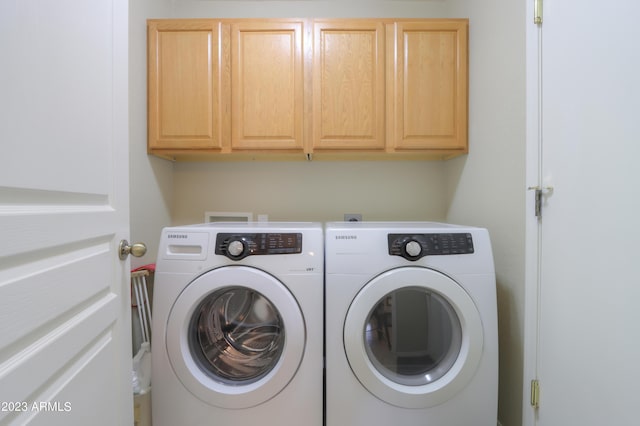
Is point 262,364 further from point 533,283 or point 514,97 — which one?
point 514,97

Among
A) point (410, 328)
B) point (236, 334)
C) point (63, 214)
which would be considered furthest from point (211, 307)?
point (410, 328)

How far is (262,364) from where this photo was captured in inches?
40.6

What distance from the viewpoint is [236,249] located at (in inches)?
38.8

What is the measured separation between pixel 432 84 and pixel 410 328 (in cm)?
126

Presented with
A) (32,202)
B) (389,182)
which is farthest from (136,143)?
(389,182)

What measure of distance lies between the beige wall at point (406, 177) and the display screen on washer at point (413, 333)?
321 mm

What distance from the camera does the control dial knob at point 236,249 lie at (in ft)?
3.23

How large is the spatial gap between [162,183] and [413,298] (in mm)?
1573

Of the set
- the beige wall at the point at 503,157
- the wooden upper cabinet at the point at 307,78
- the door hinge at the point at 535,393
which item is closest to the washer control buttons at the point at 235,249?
the wooden upper cabinet at the point at 307,78

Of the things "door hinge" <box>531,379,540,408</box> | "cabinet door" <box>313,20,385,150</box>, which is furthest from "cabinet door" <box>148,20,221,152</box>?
"door hinge" <box>531,379,540,408</box>

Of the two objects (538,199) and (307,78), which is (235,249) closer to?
(307,78)

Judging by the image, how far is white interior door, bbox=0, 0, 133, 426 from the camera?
458 millimetres

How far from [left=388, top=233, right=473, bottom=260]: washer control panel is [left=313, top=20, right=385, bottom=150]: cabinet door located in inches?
29.0

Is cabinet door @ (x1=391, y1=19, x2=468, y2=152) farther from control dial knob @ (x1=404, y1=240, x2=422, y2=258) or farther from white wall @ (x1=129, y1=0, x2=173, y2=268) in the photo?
white wall @ (x1=129, y1=0, x2=173, y2=268)
